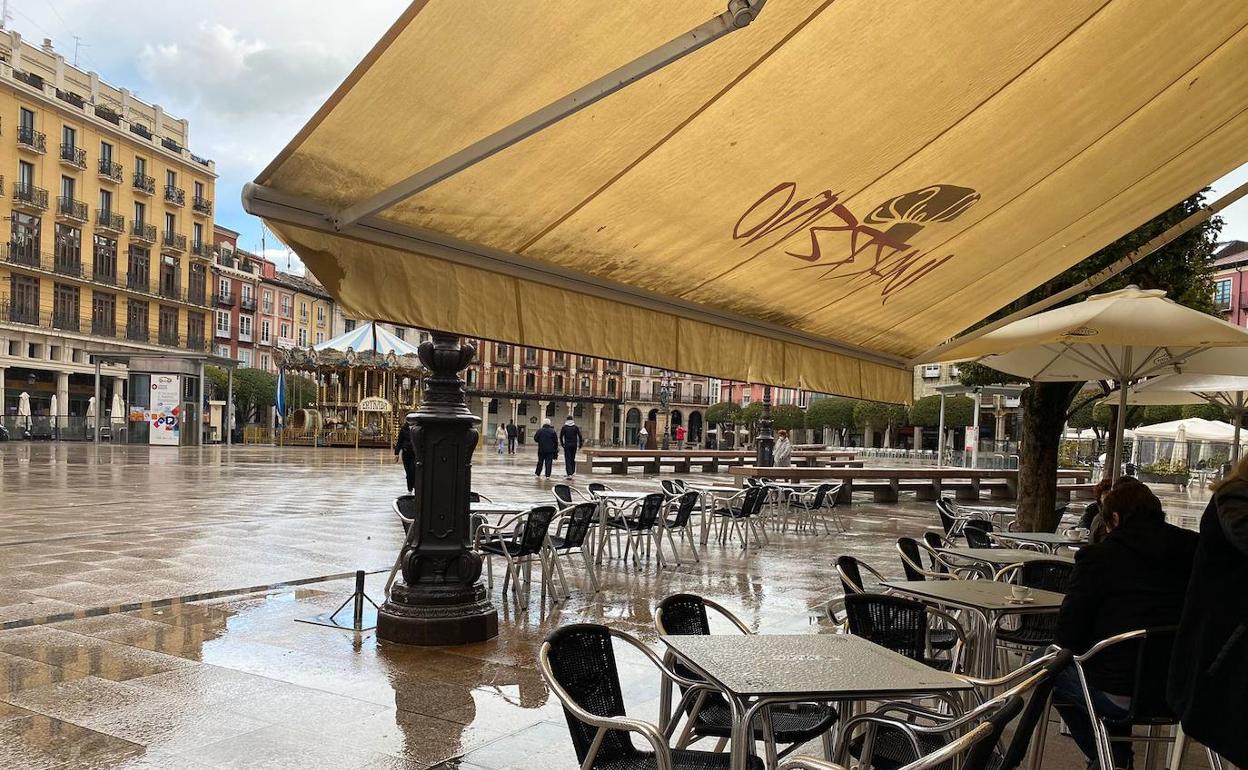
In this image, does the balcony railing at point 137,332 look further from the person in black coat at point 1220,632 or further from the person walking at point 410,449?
the person in black coat at point 1220,632

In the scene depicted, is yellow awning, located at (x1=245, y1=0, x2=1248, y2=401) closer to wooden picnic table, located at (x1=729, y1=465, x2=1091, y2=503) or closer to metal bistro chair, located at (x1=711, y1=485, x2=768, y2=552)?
metal bistro chair, located at (x1=711, y1=485, x2=768, y2=552)

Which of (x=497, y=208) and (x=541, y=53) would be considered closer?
(x=541, y=53)

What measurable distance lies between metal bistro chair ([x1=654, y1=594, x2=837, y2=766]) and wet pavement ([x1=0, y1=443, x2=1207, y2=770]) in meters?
0.85

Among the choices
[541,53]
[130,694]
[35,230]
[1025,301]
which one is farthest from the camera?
[35,230]

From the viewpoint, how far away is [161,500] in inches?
594

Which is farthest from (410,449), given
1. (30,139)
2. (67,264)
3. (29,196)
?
(67,264)

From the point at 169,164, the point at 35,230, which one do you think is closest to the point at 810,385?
the point at 35,230

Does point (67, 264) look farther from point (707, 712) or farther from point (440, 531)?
point (707, 712)

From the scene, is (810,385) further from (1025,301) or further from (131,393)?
(131,393)

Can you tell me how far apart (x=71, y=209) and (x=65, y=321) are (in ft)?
18.7

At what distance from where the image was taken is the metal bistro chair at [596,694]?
278cm

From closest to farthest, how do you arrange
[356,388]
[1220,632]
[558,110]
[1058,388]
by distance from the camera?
[1220,632] → [558,110] → [1058,388] → [356,388]

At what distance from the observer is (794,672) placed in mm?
2879

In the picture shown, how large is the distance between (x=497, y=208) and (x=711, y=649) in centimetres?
161
